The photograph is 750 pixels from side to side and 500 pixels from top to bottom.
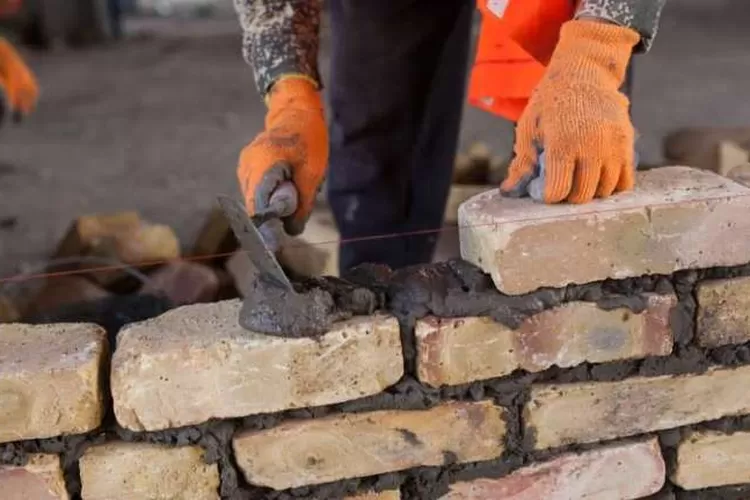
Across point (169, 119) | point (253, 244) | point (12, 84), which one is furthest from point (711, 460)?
point (12, 84)

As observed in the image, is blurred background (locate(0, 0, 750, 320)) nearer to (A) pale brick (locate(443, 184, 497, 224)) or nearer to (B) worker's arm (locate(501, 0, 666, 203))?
(A) pale brick (locate(443, 184, 497, 224))

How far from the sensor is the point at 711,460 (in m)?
1.52

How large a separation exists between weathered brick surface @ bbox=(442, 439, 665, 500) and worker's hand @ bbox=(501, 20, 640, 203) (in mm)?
370

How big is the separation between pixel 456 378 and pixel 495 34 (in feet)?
2.01

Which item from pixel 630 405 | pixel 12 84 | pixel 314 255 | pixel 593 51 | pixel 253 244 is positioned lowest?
pixel 12 84

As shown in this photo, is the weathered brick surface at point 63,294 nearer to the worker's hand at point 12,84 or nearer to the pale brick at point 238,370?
the pale brick at point 238,370

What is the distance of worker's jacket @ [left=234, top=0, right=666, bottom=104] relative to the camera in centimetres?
152

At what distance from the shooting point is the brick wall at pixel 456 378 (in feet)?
4.40

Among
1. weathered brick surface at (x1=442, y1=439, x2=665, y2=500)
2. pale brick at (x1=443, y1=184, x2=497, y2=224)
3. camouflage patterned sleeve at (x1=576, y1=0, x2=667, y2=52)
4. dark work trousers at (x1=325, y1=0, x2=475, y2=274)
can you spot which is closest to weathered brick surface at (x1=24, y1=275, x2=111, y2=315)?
dark work trousers at (x1=325, y1=0, x2=475, y2=274)

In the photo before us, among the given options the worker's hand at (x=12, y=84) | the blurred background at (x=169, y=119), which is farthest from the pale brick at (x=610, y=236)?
the worker's hand at (x=12, y=84)

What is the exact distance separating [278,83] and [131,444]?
29.9 inches

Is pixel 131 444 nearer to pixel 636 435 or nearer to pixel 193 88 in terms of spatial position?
pixel 636 435

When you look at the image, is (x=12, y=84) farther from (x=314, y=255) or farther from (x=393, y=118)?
(x=393, y=118)

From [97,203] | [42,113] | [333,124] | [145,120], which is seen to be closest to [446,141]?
[333,124]
